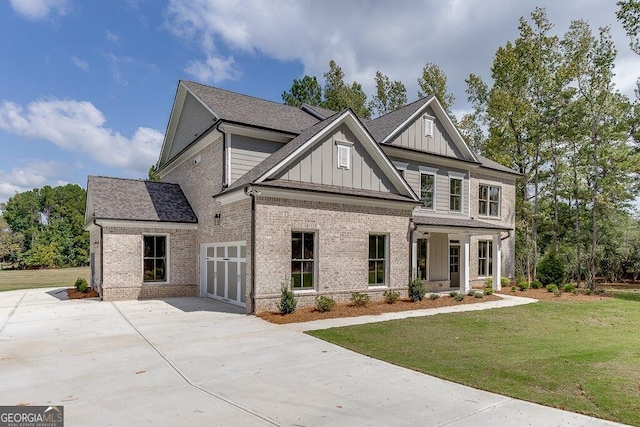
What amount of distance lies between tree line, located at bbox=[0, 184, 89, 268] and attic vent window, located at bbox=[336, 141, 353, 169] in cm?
5046

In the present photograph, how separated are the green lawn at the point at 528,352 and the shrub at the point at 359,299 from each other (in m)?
2.26

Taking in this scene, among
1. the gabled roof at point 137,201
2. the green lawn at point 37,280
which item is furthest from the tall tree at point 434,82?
the green lawn at point 37,280

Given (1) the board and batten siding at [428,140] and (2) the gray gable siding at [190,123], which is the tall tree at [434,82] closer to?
(1) the board and batten siding at [428,140]

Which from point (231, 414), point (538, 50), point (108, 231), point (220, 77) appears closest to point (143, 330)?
point (231, 414)

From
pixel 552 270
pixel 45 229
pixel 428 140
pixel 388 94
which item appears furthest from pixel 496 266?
pixel 45 229

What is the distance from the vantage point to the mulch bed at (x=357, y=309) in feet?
38.0

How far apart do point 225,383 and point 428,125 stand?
1630 centimetres

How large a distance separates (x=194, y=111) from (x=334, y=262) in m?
10.3

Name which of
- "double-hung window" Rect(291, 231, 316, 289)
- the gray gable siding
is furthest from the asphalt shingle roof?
"double-hung window" Rect(291, 231, 316, 289)

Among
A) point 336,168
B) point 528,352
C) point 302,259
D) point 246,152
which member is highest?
point 246,152

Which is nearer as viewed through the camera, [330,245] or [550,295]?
[330,245]

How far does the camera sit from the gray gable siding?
671 inches

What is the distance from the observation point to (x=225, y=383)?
240 inches

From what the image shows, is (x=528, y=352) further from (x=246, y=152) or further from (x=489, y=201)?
(x=489, y=201)
